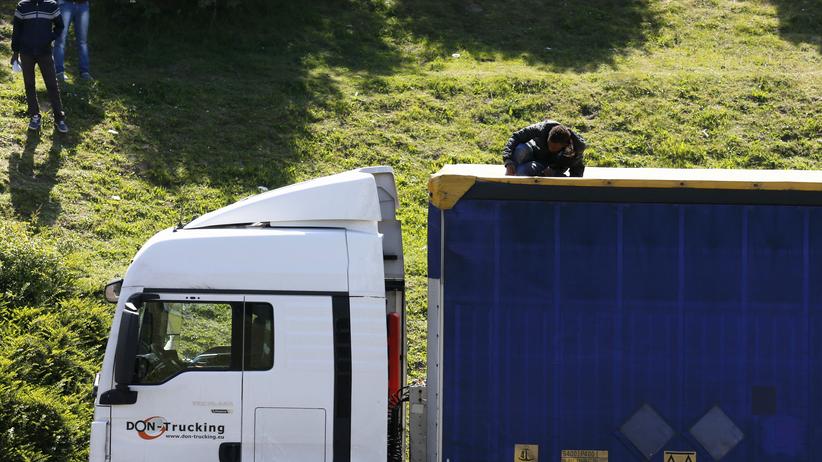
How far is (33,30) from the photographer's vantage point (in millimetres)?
13125

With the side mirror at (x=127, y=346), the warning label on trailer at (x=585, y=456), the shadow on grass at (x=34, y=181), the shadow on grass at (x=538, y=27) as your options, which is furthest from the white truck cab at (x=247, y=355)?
the shadow on grass at (x=538, y=27)

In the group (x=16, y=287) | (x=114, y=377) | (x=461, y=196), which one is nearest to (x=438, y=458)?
(x=461, y=196)

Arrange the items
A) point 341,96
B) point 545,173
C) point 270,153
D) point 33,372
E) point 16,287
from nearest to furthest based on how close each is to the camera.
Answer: point 545,173 < point 33,372 < point 16,287 < point 270,153 < point 341,96

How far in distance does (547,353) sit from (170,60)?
1222cm

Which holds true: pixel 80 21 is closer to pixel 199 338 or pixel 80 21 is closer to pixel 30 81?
pixel 30 81

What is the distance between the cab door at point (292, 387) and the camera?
6.25 meters

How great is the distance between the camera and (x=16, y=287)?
30.9 ft

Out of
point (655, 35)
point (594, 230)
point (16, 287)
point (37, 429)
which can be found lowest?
point (37, 429)

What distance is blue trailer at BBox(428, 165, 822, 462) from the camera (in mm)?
6160

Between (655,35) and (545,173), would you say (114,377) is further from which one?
(655,35)

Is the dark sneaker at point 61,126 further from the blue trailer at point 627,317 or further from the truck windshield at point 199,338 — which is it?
the blue trailer at point 627,317

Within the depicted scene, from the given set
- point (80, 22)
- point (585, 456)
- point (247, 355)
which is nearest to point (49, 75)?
point (80, 22)

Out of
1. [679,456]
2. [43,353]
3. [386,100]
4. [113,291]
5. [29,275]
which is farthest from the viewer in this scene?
[386,100]

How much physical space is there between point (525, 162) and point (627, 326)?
6.14ft
